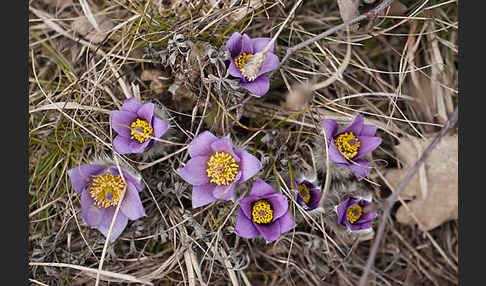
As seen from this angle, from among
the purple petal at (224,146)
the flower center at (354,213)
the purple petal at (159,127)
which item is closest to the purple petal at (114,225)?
the purple petal at (159,127)

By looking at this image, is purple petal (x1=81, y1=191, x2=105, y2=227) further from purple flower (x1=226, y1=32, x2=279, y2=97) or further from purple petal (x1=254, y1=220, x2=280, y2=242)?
purple flower (x1=226, y1=32, x2=279, y2=97)

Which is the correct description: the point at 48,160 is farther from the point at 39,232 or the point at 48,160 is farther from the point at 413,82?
the point at 413,82

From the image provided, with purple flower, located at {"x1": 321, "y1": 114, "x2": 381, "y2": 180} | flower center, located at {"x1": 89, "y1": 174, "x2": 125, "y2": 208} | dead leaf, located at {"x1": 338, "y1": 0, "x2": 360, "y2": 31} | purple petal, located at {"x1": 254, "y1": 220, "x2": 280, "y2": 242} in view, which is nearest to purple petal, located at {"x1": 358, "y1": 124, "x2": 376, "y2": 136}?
purple flower, located at {"x1": 321, "y1": 114, "x2": 381, "y2": 180}

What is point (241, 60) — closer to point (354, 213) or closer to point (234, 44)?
point (234, 44)

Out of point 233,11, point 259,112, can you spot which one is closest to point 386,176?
point 259,112

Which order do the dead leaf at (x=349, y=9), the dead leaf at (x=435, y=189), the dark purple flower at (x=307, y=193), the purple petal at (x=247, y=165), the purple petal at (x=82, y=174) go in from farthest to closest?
the dead leaf at (x=435, y=189)
the dead leaf at (x=349, y=9)
the dark purple flower at (x=307, y=193)
the purple petal at (x=82, y=174)
the purple petal at (x=247, y=165)

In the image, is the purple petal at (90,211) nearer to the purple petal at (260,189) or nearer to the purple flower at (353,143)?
the purple petal at (260,189)
